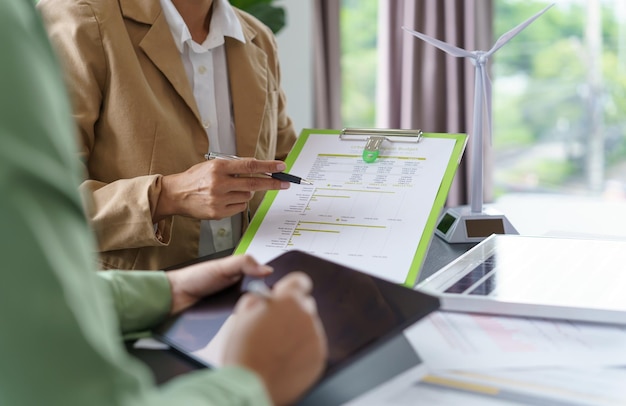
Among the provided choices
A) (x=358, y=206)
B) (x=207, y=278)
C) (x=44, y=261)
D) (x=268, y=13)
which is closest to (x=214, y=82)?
(x=358, y=206)

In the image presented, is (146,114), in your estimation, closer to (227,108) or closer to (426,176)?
(227,108)

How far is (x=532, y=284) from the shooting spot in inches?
40.9

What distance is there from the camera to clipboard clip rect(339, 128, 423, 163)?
1395 millimetres

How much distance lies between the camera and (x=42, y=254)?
508 millimetres

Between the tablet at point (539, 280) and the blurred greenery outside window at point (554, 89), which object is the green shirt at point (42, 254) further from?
the blurred greenery outside window at point (554, 89)

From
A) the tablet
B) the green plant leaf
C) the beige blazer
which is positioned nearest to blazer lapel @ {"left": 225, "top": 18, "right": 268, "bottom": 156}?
the beige blazer

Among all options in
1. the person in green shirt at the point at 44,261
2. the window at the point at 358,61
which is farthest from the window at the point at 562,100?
the person in green shirt at the point at 44,261

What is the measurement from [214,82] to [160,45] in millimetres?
172

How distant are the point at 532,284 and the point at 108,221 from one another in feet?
2.48

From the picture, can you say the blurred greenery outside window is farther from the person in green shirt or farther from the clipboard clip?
the person in green shirt

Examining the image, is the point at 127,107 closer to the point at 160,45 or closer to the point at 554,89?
the point at 160,45

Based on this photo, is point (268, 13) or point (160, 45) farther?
point (268, 13)

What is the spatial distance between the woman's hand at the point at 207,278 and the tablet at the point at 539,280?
0.24m

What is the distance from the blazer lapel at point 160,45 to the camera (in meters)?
1.51
